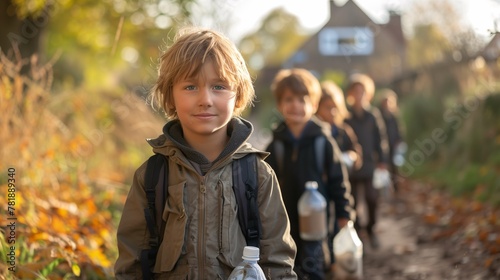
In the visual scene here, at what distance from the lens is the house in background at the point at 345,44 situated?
43.9 meters

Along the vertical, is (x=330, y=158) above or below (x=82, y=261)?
above

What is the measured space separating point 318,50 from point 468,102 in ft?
119

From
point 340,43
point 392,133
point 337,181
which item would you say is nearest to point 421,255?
point 337,181

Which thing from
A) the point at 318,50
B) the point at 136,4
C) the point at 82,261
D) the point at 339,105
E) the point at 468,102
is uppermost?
the point at 318,50

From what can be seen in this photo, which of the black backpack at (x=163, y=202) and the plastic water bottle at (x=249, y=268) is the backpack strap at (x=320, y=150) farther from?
the plastic water bottle at (x=249, y=268)

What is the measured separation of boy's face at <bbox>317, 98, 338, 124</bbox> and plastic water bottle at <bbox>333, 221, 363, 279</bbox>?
1.33m

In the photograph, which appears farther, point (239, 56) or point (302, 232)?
point (302, 232)

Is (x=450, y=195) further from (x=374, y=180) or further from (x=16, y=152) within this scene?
(x=16, y=152)

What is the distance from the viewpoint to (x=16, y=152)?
684 centimetres

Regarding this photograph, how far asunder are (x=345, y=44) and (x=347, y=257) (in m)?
41.5

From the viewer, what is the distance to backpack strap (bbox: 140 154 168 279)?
3256 millimetres

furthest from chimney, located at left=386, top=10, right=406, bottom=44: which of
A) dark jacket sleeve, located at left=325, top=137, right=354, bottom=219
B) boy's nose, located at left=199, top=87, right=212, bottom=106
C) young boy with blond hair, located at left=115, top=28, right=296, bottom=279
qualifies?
boy's nose, located at left=199, top=87, right=212, bottom=106

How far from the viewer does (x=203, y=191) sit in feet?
10.6

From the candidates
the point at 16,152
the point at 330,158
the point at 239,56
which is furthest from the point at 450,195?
the point at 239,56
